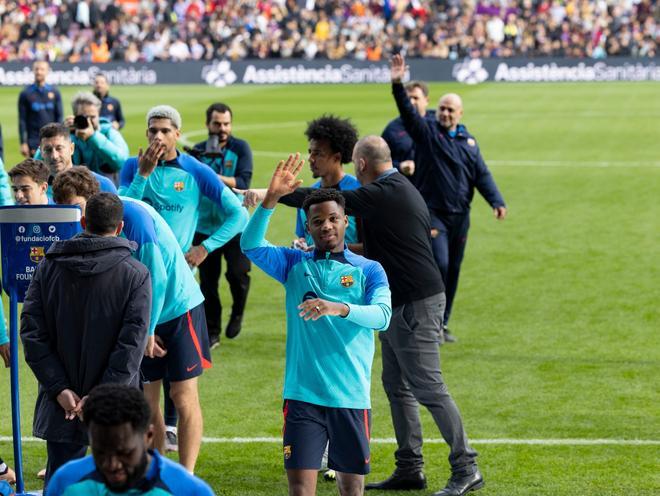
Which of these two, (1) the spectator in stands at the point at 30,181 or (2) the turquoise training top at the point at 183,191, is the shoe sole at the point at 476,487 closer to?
(2) the turquoise training top at the point at 183,191

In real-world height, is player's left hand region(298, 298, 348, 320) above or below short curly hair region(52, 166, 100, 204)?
below

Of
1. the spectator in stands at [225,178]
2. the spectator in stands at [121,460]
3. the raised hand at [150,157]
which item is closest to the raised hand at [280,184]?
the raised hand at [150,157]

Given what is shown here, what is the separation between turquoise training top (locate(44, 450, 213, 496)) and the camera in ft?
13.9

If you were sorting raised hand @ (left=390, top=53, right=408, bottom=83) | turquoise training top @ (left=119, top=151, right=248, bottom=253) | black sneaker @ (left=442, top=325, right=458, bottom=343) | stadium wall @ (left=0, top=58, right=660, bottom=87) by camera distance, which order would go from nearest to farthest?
turquoise training top @ (left=119, top=151, right=248, bottom=253) < raised hand @ (left=390, top=53, right=408, bottom=83) < black sneaker @ (left=442, top=325, right=458, bottom=343) < stadium wall @ (left=0, top=58, right=660, bottom=87)

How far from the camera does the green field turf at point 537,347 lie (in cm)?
803

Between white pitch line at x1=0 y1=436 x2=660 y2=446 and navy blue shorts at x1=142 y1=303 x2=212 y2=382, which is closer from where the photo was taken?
navy blue shorts at x1=142 y1=303 x2=212 y2=382

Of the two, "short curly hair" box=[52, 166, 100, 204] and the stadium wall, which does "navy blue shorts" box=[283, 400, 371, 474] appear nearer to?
"short curly hair" box=[52, 166, 100, 204]

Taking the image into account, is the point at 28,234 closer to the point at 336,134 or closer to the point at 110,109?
the point at 336,134

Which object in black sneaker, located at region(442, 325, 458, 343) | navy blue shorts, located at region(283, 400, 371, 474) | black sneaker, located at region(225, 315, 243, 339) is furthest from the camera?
black sneaker, located at region(225, 315, 243, 339)

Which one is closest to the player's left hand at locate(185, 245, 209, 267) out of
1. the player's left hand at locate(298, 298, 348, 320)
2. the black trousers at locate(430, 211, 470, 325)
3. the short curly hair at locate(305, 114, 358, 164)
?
the short curly hair at locate(305, 114, 358, 164)

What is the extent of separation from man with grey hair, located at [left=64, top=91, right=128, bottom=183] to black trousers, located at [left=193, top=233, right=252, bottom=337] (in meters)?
1.11

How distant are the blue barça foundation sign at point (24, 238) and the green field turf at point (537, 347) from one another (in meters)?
1.41

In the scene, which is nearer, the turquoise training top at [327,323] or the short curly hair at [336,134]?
the turquoise training top at [327,323]

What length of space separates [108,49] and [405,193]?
44272 mm
